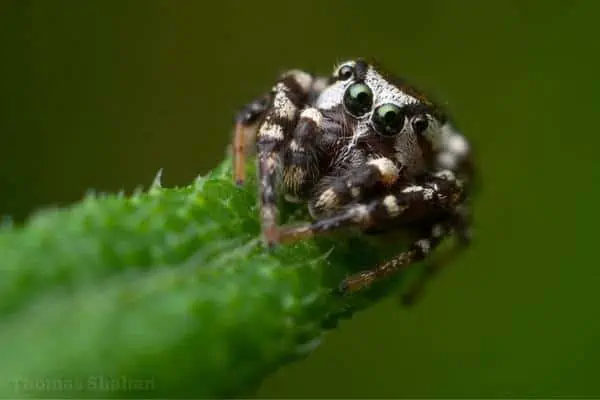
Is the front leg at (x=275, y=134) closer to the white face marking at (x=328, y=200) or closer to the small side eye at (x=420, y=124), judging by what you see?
the white face marking at (x=328, y=200)

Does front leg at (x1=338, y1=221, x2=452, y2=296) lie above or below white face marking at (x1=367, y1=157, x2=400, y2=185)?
below

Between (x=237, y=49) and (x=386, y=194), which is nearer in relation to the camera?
(x=386, y=194)

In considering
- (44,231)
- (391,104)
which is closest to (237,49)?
(391,104)

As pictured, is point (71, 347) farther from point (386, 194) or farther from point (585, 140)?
point (585, 140)

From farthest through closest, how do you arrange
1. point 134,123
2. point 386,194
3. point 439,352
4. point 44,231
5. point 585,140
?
point 134,123
point 585,140
point 439,352
point 386,194
point 44,231

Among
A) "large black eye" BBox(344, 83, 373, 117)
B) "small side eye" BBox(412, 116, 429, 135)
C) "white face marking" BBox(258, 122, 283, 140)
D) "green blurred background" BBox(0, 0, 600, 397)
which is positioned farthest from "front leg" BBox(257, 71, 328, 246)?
"green blurred background" BBox(0, 0, 600, 397)

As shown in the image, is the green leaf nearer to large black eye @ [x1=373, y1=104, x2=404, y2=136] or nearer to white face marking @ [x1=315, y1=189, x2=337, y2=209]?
white face marking @ [x1=315, y1=189, x2=337, y2=209]
